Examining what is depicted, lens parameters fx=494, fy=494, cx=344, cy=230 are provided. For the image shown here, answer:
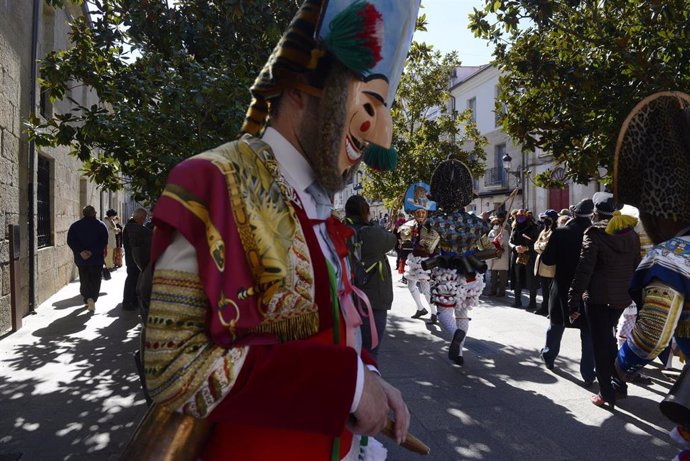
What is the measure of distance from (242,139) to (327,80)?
25cm

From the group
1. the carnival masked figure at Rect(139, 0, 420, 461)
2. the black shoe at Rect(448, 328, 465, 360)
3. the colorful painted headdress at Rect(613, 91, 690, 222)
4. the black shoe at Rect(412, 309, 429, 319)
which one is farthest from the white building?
the carnival masked figure at Rect(139, 0, 420, 461)

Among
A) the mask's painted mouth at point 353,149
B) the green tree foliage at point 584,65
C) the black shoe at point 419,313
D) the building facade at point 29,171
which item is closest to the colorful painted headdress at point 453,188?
the green tree foliage at point 584,65

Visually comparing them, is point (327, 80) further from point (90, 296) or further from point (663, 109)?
point (90, 296)

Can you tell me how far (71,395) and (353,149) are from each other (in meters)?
4.57

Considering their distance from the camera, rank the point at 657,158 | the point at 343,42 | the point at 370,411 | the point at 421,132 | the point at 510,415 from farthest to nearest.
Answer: the point at 421,132 < the point at 510,415 < the point at 657,158 < the point at 343,42 < the point at 370,411

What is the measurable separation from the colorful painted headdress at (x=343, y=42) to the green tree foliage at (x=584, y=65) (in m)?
4.90

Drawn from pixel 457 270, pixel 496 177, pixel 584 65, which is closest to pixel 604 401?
pixel 457 270

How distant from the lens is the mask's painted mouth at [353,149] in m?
1.23

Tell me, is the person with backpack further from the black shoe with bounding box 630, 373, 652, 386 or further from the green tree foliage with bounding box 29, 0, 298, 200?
→ the black shoe with bounding box 630, 373, 652, 386

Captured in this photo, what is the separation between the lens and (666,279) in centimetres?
207

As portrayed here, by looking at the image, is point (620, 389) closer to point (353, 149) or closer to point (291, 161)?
point (353, 149)

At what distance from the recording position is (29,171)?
7836mm

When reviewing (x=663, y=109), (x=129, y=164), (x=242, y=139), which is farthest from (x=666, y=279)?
(x=129, y=164)

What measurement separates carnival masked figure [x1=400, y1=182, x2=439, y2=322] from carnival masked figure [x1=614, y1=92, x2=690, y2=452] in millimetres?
3828
